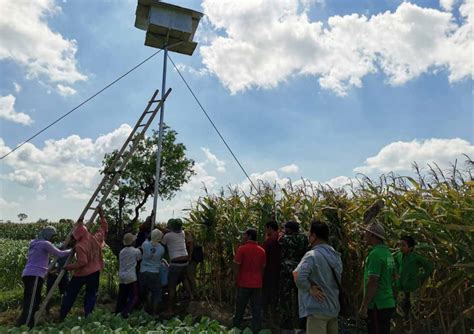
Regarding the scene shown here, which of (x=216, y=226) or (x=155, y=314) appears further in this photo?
(x=216, y=226)

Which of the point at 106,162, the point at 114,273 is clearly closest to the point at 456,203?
the point at 114,273

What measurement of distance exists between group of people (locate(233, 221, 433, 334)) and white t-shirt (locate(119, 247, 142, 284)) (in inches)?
83.1

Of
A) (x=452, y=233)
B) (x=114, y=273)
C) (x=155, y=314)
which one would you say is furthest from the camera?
(x=114, y=273)

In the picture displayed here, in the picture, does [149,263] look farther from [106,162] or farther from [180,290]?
[106,162]

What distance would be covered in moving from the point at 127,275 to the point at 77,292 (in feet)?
2.73

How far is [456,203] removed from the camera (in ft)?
15.4

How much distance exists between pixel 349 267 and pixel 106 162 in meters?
14.5

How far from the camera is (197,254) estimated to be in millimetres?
7766

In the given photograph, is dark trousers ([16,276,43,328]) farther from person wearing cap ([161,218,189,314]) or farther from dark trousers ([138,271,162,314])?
person wearing cap ([161,218,189,314])

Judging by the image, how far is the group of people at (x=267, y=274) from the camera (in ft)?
13.7

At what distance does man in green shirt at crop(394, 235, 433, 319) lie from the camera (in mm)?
4668

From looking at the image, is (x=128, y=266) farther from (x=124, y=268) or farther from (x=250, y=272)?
(x=250, y=272)

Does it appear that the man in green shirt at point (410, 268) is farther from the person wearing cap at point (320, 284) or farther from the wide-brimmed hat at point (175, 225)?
the wide-brimmed hat at point (175, 225)

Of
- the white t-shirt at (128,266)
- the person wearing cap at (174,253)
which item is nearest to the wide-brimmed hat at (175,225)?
the person wearing cap at (174,253)
